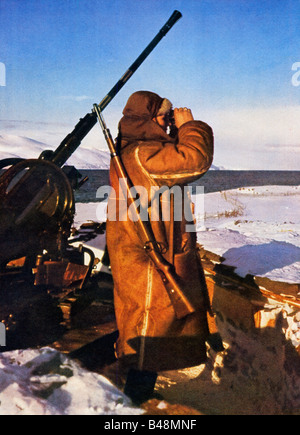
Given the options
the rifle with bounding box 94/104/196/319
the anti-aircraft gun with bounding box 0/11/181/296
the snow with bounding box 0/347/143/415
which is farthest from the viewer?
the anti-aircraft gun with bounding box 0/11/181/296

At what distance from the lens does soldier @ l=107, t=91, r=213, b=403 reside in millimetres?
2525

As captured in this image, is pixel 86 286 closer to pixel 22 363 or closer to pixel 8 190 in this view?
pixel 8 190

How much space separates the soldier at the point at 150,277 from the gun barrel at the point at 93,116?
2.58 metres

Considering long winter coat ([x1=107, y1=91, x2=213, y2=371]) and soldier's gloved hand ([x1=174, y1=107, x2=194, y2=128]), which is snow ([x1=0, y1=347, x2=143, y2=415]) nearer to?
long winter coat ([x1=107, y1=91, x2=213, y2=371])

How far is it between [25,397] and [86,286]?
104 inches

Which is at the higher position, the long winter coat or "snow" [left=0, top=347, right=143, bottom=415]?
the long winter coat

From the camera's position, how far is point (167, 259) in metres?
2.54

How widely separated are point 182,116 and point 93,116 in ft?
10.1

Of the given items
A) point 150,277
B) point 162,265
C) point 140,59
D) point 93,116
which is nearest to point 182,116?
point 162,265

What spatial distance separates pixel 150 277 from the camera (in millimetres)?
2553

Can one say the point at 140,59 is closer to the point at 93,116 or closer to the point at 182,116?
the point at 93,116

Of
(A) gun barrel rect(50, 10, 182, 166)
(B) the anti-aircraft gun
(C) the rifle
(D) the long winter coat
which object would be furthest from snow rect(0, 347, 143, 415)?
(A) gun barrel rect(50, 10, 182, 166)

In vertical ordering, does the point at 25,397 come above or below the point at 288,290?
below
